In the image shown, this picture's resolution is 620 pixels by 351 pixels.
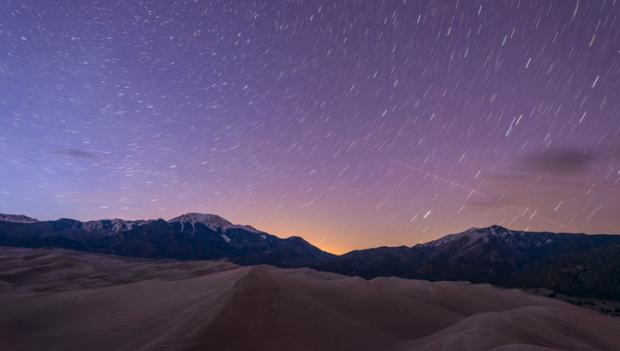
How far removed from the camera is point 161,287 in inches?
1714

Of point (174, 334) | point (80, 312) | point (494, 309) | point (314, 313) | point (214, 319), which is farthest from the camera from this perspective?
point (494, 309)

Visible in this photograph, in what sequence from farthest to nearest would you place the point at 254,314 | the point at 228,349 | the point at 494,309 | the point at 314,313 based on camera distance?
the point at 494,309 → the point at 314,313 → the point at 254,314 → the point at 228,349

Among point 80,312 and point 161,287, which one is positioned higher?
point 161,287

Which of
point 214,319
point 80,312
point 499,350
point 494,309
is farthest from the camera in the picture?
point 494,309

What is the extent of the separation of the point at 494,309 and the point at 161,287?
124 ft

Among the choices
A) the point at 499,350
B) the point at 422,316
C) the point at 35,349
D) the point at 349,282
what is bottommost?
the point at 35,349

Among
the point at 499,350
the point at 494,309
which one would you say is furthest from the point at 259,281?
the point at 494,309

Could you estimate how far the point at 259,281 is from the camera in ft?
117

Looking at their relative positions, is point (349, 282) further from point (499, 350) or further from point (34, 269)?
point (34, 269)

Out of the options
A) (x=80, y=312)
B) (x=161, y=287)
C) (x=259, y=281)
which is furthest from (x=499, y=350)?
(x=161, y=287)

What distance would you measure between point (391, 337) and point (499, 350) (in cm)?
1138

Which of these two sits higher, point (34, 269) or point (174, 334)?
point (34, 269)

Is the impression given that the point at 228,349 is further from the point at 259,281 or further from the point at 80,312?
the point at 80,312

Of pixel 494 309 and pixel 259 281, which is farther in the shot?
pixel 494 309
